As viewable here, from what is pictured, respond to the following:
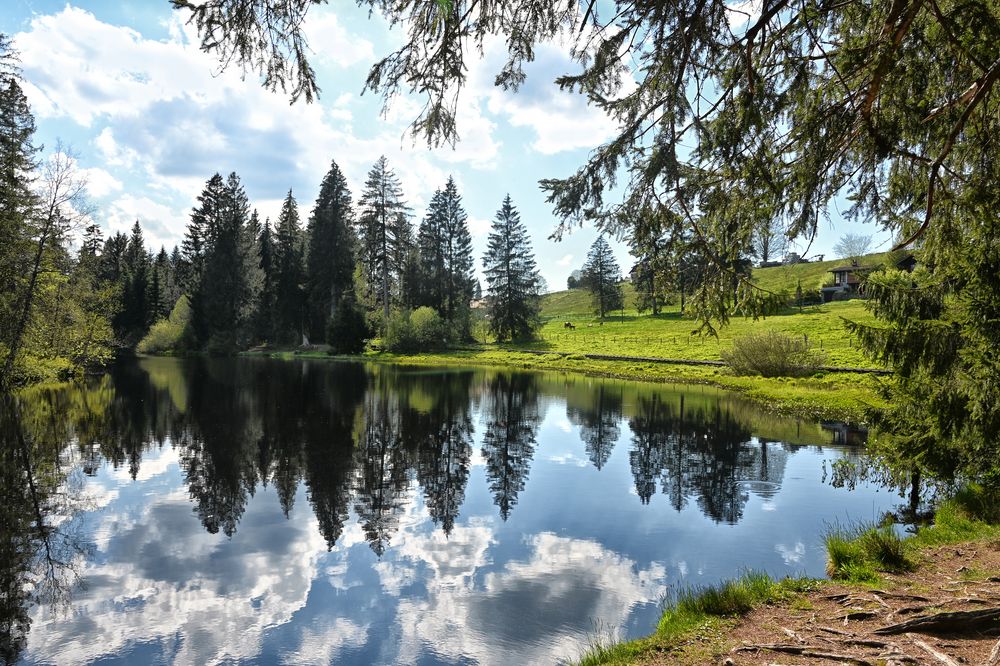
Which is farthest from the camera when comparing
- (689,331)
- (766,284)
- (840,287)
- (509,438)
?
(766,284)

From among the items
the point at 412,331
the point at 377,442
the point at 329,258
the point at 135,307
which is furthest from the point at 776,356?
the point at 135,307

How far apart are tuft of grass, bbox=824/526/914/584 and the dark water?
0.71m

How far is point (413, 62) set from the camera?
5.83m

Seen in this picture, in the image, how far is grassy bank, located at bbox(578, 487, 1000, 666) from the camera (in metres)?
5.57

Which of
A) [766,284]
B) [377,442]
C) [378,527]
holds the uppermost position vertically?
[766,284]

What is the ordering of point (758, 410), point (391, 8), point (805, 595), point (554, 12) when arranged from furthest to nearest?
point (758, 410), point (805, 595), point (554, 12), point (391, 8)

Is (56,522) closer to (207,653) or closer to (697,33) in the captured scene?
(207,653)

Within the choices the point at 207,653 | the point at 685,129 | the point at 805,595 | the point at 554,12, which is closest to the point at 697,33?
the point at 685,129

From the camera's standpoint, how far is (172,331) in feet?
223

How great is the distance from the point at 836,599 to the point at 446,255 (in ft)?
218

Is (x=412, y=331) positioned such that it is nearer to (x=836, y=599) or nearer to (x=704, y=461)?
(x=704, y=461)

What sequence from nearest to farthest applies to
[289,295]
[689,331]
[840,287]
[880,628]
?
1. [880,628]
2. [689,331]
3. [289,295]
4. [840,287]

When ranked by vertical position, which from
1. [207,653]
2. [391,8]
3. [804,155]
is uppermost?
[391,8]

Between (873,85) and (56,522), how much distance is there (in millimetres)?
14802
